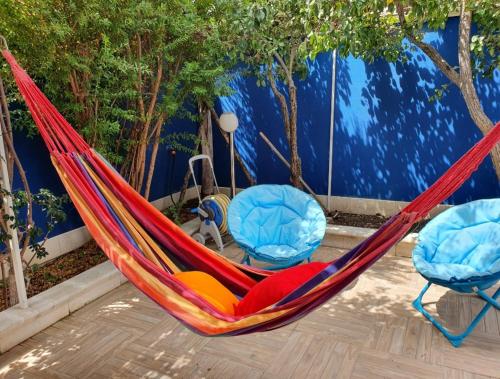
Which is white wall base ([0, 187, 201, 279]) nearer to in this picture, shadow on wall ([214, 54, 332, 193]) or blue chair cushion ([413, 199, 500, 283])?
shadow on wall ([214, 54, 332, 193])

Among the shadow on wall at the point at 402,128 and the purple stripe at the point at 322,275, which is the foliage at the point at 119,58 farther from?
the purple stripe at the point at 322,275

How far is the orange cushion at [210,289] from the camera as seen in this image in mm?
1907

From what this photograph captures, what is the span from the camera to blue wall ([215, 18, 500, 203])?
3.64m

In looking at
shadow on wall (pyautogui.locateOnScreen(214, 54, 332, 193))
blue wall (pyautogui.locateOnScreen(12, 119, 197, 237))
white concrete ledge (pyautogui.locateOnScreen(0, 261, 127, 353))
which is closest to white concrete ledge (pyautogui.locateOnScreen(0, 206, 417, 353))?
white concrete ledge (pyautogui.locateOnScreen(0, 261, 127, 353))

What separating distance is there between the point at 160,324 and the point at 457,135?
2979mm

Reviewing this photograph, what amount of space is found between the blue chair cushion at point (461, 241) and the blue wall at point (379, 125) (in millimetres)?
1329

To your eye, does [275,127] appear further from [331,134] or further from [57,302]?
[57,302]

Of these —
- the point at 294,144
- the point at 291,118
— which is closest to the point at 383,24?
the point at 291,118

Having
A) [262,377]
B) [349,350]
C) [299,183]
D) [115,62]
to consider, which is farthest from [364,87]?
[262,377]

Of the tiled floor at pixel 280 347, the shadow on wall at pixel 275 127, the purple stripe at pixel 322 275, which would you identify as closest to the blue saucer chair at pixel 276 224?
the tiled floor at pixel 280 347

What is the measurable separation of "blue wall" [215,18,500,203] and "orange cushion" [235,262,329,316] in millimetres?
2357

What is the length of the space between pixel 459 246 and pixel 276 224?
3.96ft

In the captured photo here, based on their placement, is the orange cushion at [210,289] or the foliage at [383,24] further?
the foliage at [383,24]

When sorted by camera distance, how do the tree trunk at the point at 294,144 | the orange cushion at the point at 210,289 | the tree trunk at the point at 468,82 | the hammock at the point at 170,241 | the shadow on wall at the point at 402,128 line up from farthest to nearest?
the tree trunk at the point at 294,144 → the shadow on wall at the point at 402,128 → the tree trunk at the point at 468,82 → the orange cushion at the point at 210,289 → the hammock at the point at 170,241
